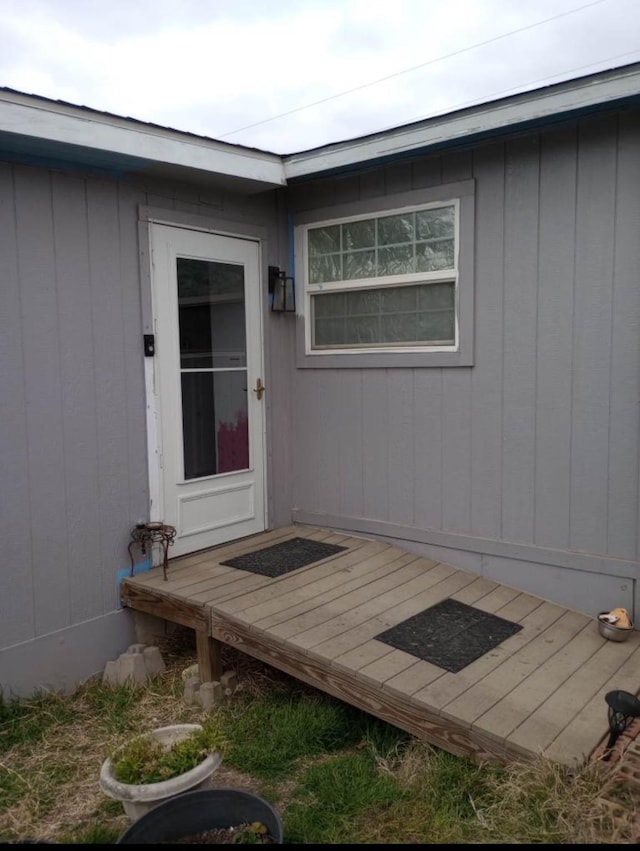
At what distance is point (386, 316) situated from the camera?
391 cm

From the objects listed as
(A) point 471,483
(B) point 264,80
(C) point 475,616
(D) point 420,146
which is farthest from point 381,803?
(B) point 264,80

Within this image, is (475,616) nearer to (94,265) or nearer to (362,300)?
(362,300)

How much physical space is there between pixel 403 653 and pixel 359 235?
238 centimetres

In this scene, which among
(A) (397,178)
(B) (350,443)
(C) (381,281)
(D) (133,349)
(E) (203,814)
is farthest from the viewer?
(B) (350,443)

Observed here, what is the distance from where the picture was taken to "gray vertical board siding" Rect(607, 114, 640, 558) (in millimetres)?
3037

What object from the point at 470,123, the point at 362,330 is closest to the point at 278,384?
the point at 362,330

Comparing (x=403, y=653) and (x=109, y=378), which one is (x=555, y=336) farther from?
(x=109, y=378)

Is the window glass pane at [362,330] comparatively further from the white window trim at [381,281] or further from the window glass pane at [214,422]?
the window glass pane at [214,422]

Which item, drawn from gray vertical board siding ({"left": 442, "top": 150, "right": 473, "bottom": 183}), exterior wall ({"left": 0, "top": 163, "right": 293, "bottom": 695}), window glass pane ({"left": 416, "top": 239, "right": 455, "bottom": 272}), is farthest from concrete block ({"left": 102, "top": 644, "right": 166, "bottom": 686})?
gray vertical board siding ({"left": 442, "top": 150, "right": 473, "bottom": 183})

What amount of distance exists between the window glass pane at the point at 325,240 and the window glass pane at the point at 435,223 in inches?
22.1

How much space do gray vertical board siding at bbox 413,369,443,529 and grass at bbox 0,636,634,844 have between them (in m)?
1.20

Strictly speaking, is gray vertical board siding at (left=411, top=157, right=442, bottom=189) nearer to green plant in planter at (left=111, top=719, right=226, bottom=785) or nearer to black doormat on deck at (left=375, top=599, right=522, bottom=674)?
black doormat on deck at (left=375, top=599, right=522, bottom=674)

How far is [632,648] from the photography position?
296 cm

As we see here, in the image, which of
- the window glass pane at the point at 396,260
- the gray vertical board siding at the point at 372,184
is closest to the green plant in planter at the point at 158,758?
the window glass pane at the point at 396,260
